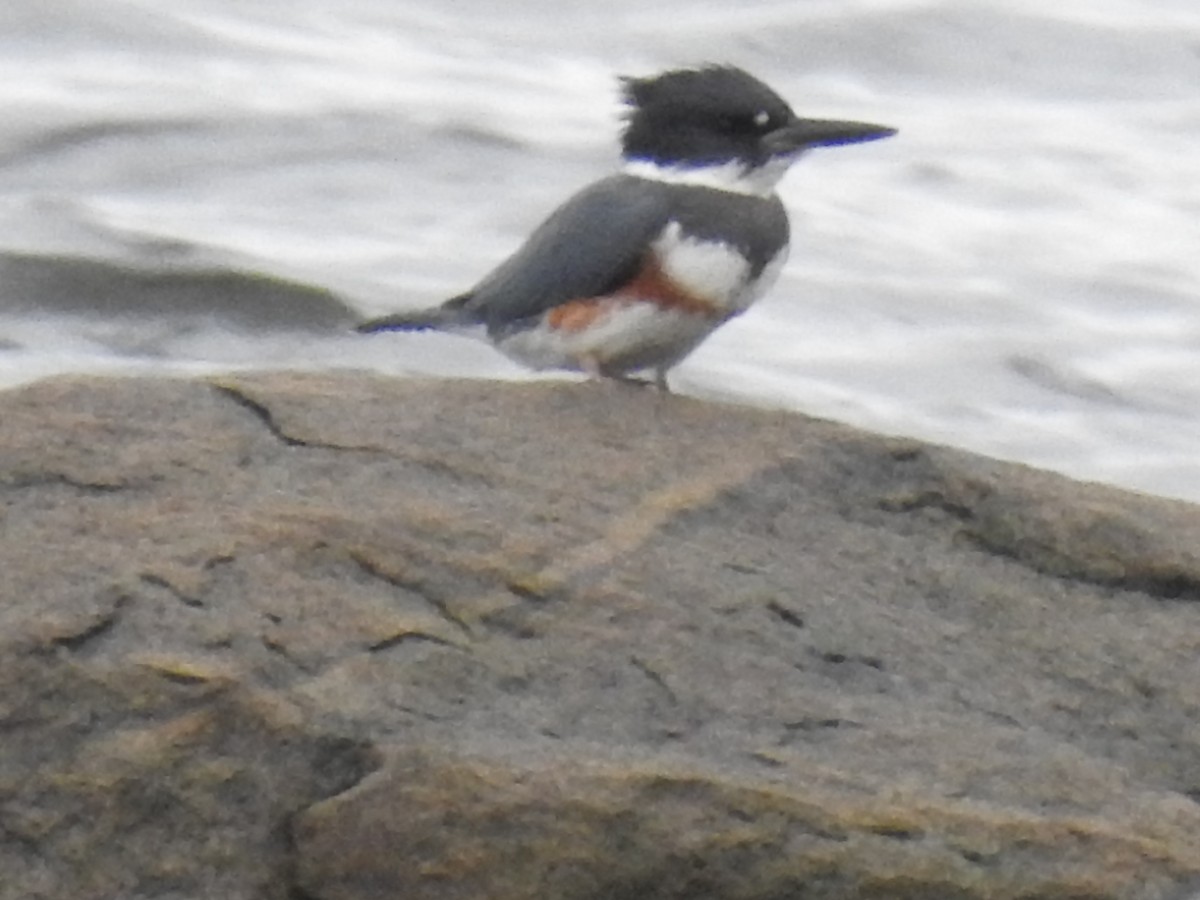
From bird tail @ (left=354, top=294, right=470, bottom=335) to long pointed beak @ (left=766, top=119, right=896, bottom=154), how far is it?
2.60ft

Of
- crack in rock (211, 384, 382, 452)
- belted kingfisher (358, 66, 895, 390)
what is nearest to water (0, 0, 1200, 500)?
belted kingfisher (358, 66, 895, 390)

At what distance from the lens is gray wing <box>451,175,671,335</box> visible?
6.10 meters

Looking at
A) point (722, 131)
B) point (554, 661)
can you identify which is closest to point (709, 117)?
point (722, 131)

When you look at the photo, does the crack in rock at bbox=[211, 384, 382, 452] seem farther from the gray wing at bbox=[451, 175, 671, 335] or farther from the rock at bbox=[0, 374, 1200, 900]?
the gray wing at bbox=[451, 175, 671, 335]

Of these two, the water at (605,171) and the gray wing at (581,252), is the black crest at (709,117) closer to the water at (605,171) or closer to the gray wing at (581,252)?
the gray wing at (581,252)

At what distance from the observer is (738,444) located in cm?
577

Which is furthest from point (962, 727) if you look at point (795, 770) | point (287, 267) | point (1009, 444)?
point (287, 267)

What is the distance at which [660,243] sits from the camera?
6.09m

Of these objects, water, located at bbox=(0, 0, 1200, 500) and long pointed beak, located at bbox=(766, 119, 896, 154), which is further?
water, located at bbox=(0, 0, 1200, 500)

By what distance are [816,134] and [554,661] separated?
1.82m

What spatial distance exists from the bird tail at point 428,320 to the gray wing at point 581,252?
10cm

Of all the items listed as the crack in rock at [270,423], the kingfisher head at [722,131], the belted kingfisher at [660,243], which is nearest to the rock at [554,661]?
the crack in rock at [270,423]

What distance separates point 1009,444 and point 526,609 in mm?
5526

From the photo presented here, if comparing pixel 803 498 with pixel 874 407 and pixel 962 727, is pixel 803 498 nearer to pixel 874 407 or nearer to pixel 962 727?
pixel 962 727
